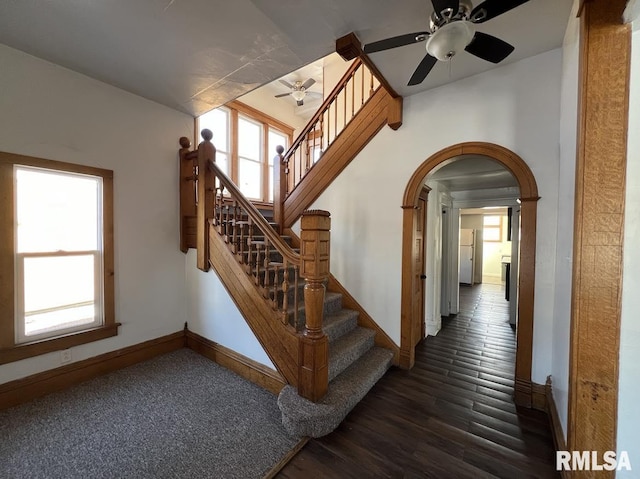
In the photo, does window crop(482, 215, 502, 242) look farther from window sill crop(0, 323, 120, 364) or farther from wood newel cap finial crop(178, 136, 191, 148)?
window sill crop(0, 323, 120, 364)

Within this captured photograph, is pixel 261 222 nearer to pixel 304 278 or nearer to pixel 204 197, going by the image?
pixel 304 278

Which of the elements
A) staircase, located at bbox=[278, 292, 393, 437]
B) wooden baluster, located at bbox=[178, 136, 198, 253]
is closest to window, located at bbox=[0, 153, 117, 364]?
wooden baluster, located at bbox=[178, 136, 198, 253]

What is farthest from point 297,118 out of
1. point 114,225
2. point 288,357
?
point 288,357

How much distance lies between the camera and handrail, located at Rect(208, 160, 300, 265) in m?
2.02

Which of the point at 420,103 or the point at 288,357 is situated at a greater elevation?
the point at 420,103

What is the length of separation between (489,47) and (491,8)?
325mm

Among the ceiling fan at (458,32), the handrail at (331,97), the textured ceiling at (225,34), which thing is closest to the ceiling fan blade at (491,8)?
the ceiling fan at (458,32)

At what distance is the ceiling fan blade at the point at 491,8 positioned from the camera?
1298 millimetres

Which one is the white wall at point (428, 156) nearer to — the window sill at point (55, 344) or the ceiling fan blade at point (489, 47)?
the ceiling fan blade at point (489, 47)

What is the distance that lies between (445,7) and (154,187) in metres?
3.12

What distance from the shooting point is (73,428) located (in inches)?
71.4

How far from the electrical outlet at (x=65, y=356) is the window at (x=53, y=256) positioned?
0.06m

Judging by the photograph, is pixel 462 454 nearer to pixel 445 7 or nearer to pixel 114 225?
pixel 445 7

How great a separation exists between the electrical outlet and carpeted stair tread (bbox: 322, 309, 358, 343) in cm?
239
